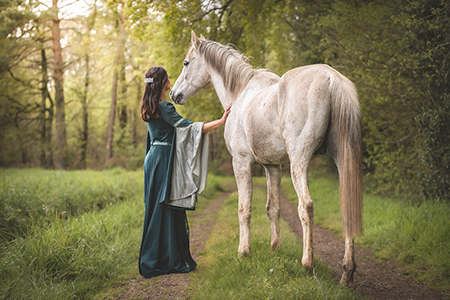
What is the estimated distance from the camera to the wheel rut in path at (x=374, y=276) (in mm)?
2992

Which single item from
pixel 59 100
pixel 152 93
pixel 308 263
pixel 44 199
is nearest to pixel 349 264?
pixel 308 263

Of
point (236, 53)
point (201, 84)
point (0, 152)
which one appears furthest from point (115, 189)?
point (0, 152)

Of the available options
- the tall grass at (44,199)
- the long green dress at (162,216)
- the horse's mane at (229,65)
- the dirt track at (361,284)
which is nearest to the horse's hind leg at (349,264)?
the dirt track at (361,284)

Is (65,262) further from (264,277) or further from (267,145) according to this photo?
(267,145)

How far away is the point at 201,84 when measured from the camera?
14.0 feet

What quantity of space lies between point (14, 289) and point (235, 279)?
6.76 feet

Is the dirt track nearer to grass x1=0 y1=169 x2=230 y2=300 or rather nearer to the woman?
the woman

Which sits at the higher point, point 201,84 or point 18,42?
point 18,42

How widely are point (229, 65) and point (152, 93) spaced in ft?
3.42

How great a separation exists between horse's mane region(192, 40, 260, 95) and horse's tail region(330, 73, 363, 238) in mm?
1299

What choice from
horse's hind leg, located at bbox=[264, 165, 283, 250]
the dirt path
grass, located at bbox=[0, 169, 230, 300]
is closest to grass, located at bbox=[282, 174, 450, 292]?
horse's hind leg, located at bbox=[264, 165, 283, 250]

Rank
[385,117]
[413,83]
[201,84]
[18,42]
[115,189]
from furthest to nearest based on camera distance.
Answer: [18,42] < [115,189] < [385,117] < [413,83] < [201,84]

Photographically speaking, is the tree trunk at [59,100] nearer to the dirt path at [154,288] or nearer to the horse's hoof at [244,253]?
the dirt path at [154,288]

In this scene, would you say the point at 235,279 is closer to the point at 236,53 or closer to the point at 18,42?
the point at 236,53
